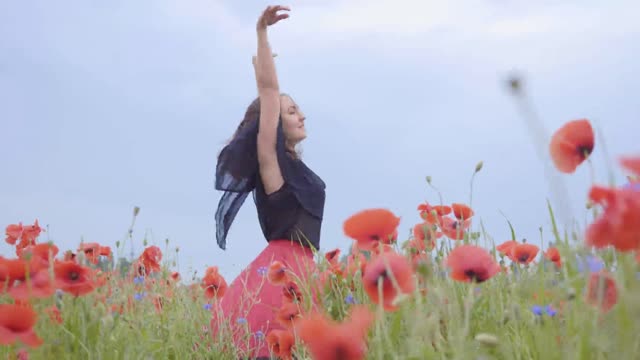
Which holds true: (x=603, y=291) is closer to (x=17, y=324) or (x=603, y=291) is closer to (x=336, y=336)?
(x=336, y=336)

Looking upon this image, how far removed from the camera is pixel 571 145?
4.96 feet

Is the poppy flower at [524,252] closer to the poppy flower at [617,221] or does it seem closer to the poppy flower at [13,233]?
the poppy flower at [617,221]

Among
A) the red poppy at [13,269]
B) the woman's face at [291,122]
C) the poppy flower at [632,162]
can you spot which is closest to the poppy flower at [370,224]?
the poppy flower at [632,162]

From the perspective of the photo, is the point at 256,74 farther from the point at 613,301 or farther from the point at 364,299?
the point at 613,301

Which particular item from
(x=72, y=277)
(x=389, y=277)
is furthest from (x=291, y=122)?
(x=389, y=277)

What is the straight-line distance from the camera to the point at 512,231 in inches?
104

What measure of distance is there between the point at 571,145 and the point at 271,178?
2936 mm

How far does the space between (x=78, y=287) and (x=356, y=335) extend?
1.18 m

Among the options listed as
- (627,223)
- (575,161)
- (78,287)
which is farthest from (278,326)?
(627,223)

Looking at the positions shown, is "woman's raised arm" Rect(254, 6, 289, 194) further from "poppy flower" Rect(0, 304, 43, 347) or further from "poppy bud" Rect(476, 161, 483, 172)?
"poppy flower" Rect(0, 304, 43, 347)

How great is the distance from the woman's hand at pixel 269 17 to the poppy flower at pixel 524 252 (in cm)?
219

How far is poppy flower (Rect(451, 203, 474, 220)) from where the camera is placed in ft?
8.39

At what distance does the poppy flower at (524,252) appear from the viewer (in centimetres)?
258

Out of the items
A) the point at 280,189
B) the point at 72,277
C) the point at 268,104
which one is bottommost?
the point at 72,277
